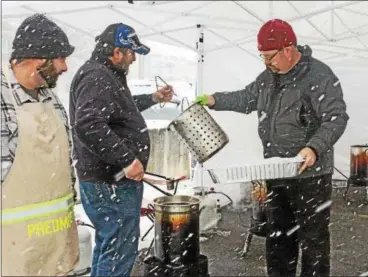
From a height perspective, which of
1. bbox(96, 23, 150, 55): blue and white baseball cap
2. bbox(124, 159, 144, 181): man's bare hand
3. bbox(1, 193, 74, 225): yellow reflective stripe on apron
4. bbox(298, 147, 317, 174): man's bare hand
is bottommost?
bbox(1, 193, 74, 225): yellow reflective stripe on apron

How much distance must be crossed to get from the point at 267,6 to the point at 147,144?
1017 mm

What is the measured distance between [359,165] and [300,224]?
4.92ft

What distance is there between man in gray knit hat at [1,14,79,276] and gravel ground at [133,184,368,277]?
995 millimetres

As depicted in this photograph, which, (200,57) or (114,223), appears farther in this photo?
(200,57)

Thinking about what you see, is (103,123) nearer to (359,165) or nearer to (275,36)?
(275,36)

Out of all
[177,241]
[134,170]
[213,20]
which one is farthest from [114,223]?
[213,20]

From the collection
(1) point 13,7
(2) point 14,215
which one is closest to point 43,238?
(2) point 14,215

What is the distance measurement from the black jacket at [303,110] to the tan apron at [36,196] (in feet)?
2.36

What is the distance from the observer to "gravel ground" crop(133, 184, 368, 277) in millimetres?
2191

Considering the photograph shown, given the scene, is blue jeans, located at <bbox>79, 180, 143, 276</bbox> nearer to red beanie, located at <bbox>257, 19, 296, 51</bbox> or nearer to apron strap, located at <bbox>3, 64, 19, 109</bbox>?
apron strap, located at <bbox>3, 64, 19, 109</bbox>

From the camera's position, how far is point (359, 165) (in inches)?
116

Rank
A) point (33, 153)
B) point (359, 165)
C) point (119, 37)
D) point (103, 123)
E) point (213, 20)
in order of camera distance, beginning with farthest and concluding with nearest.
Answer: point (359, 165) < point (213, 20) < point (119, 37) < point (103, 123) < point (33, 153)

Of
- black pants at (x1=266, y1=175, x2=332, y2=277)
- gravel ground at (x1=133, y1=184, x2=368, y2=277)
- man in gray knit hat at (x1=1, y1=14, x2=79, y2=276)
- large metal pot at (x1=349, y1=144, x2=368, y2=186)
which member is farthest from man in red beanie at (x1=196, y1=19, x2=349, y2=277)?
large metal pot at (x1=349, y1=144, x2=368, y2=186)

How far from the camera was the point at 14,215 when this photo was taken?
114 cm
